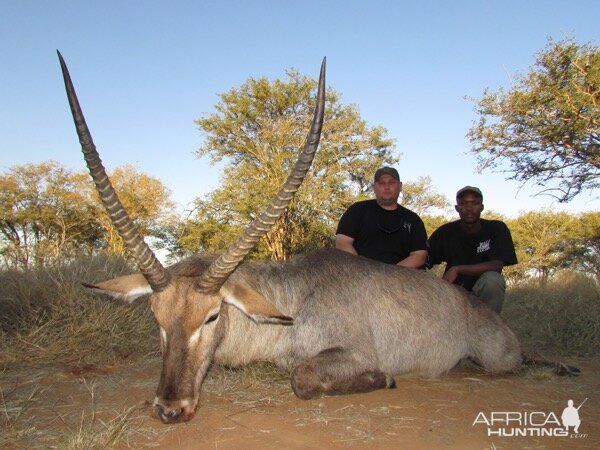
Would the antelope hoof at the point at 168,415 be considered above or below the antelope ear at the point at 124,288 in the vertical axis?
below

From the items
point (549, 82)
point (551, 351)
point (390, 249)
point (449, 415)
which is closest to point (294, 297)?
point (449, 415)

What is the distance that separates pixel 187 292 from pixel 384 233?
3.64 m

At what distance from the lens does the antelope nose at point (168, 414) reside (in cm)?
362

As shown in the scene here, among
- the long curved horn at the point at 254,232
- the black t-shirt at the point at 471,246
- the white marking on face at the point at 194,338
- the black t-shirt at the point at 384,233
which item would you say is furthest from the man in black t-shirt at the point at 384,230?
the white marking on face at the point at 194,338

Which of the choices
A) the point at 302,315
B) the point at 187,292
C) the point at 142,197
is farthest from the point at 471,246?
the point at 142,197

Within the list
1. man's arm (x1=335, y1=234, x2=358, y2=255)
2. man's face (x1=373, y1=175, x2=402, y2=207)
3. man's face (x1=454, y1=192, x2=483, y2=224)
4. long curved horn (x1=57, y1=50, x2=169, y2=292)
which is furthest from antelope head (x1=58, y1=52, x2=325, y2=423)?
man's face (x1=454, y1=192, x2=483, y2=224)

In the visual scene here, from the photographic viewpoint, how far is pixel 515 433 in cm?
373

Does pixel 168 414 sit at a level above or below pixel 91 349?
above

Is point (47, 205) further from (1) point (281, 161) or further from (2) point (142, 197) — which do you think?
(1) point (281, 161)

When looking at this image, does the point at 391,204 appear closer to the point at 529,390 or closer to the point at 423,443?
the point at 529,390

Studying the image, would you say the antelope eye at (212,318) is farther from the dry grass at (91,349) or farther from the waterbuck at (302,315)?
the dry grass at (91,349)

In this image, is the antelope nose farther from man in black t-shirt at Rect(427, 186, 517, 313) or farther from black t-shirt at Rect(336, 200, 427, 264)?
man in black t-shirt at Rect(427, 186, 517, 313)

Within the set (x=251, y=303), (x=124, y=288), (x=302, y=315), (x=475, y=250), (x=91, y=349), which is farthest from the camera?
(x=475, y=250)

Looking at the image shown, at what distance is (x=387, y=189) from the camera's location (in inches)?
287
